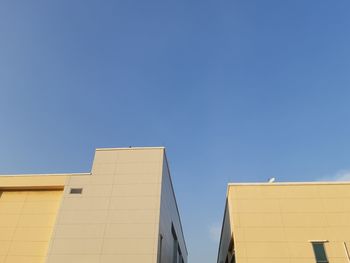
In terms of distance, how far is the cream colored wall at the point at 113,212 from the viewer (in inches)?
723

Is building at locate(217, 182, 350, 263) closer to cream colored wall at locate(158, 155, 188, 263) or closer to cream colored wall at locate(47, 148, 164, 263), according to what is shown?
cream colored wall at locate(158, 155, 188, 263)

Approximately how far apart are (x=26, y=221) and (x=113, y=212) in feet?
Result: 25.0

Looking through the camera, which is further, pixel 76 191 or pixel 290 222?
pixel 76 191

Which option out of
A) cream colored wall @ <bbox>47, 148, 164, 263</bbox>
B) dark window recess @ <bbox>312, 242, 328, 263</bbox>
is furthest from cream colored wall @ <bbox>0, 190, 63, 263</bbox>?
dark window recess @ <bbox>312, 242, 328, 263</bbox>

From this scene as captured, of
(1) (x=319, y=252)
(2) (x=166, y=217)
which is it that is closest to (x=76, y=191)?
(2) (x=166, y=217)

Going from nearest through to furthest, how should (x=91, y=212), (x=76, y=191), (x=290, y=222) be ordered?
(x=290, y=222) < (x=91, y=212) < (x=76, y=191)

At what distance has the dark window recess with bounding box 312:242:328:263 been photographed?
18047mm

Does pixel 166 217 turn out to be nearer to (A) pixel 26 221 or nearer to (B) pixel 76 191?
(B) pixel 76 191

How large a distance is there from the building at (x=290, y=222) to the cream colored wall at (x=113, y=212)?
20.6 ft

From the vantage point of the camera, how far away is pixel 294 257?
18266 millimetres

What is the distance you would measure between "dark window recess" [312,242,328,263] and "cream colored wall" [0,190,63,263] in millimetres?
19300

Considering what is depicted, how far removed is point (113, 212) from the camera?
19844 mm

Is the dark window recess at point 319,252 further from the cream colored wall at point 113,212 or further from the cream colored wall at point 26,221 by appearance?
the cream colored wall at point 26,221

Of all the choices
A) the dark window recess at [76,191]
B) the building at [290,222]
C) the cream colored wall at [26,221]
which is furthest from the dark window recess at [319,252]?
the cream colored wall at [26,221]
